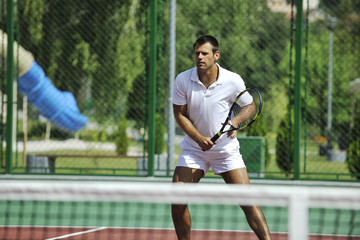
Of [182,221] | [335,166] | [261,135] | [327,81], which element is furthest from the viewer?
[327,81]

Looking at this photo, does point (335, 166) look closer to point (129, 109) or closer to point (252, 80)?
point (252, 80)

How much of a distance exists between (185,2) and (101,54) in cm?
161

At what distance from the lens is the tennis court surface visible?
2898 millimetres

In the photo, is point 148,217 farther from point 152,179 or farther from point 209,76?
point 209,76

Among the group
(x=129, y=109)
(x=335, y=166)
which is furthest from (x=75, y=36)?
(x=335, y=166)

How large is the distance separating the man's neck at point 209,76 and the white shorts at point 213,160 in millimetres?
491

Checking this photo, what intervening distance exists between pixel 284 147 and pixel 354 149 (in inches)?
45.6

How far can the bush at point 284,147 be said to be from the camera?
8.47 meters

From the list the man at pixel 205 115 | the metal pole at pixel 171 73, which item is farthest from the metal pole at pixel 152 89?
the man at pixel 205 115

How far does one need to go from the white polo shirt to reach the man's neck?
3cm

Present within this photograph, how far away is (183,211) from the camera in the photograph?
13.9 ft

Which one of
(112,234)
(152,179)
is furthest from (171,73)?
(112,234)

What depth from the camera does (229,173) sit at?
4395 mm

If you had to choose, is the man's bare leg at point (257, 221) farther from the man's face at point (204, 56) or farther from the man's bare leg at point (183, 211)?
the man's face at point (204, 56)
